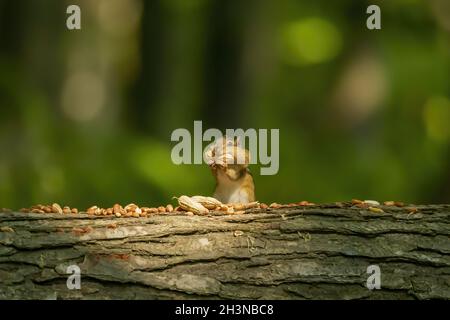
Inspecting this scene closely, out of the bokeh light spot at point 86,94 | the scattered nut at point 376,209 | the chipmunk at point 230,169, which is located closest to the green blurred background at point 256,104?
the bokeh light spot at point 86,94

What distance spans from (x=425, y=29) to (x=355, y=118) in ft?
4.61

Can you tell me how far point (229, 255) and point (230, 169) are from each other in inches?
27.1

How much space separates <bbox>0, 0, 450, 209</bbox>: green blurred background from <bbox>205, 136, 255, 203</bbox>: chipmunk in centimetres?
344

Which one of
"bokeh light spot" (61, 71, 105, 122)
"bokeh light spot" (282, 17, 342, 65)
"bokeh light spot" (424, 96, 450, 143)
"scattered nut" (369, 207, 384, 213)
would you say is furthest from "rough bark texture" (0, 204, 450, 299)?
"bokeh light spot" (61, 71, 105, 122)

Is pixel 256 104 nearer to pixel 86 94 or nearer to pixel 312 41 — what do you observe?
pixel 312 41

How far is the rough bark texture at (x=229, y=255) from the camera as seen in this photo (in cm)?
380

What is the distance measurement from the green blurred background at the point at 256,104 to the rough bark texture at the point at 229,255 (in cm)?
373

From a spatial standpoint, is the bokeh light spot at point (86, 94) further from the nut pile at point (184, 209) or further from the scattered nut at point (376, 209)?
the scattered nut at point (376, 209)

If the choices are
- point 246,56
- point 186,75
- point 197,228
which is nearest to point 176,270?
point 197,228

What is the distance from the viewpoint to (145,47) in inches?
460

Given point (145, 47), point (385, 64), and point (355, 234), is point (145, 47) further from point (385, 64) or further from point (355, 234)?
point (355, 234)

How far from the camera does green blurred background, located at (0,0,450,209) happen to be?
849 cm

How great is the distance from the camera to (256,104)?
11.2 metres

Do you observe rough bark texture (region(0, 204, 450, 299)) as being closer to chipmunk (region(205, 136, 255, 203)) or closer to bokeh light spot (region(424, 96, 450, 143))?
chipmunk (region(205, 136, 255, 203))
